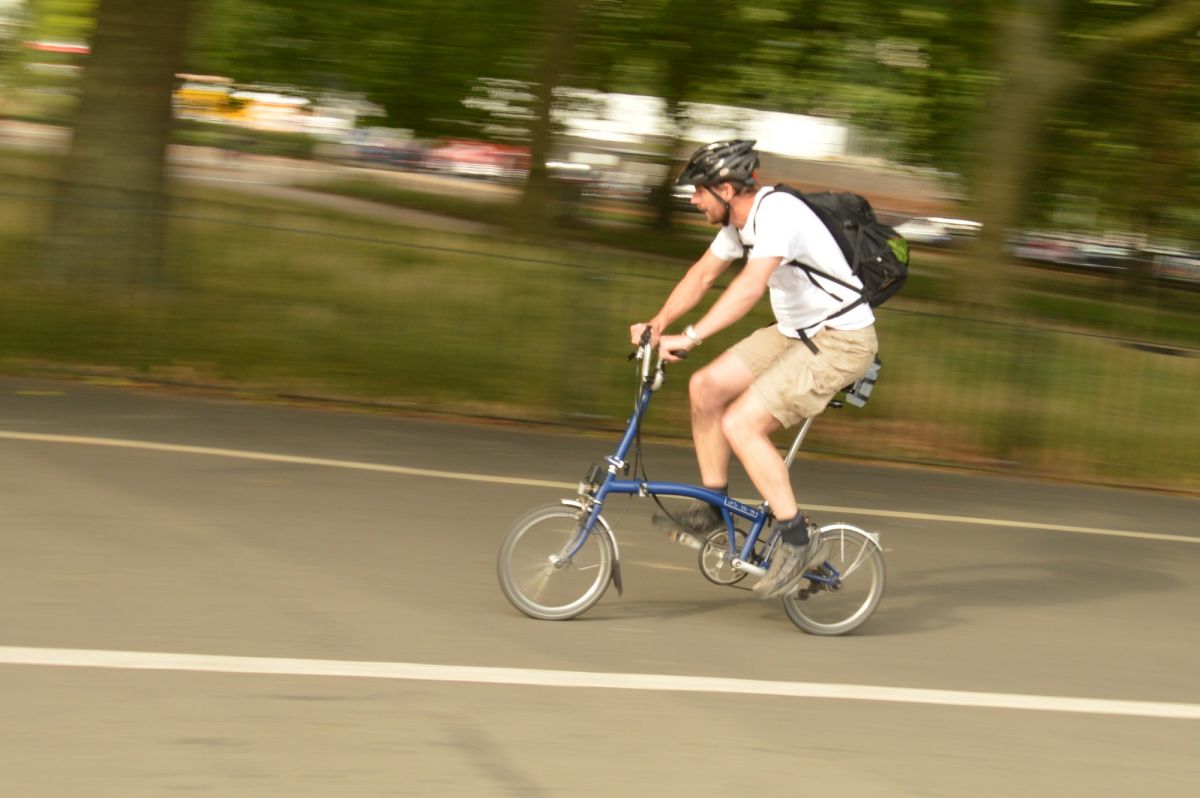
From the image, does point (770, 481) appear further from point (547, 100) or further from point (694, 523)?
point (547, 100)

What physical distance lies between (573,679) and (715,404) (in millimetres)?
1476

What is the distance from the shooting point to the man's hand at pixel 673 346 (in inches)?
237

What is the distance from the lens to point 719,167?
608 centimetres

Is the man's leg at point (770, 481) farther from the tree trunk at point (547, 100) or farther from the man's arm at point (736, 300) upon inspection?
the tree trunk at point (547, 100)

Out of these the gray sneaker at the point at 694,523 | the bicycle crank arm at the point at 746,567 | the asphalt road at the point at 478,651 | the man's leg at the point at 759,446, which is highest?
the man's leg at the point at 759,446

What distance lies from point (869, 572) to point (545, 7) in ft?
51.1

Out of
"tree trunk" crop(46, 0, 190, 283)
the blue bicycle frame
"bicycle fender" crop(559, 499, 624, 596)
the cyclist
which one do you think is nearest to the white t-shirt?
the cyclist

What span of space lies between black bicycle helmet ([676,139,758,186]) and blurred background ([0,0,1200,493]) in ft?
18.0

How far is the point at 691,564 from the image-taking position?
7559 mm

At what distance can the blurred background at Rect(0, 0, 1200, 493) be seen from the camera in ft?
38.5

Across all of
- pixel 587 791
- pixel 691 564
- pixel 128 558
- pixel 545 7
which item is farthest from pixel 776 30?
pixel 587 791

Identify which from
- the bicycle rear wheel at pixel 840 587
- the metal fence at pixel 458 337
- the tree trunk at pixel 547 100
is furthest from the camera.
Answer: the tree trunk at pixel 547 100

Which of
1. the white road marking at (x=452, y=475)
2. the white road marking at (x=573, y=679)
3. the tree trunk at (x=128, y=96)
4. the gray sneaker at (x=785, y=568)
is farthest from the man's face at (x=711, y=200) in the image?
the tree trunk at (x=128, y=96)

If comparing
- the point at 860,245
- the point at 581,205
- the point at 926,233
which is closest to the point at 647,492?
the point at 860,245
